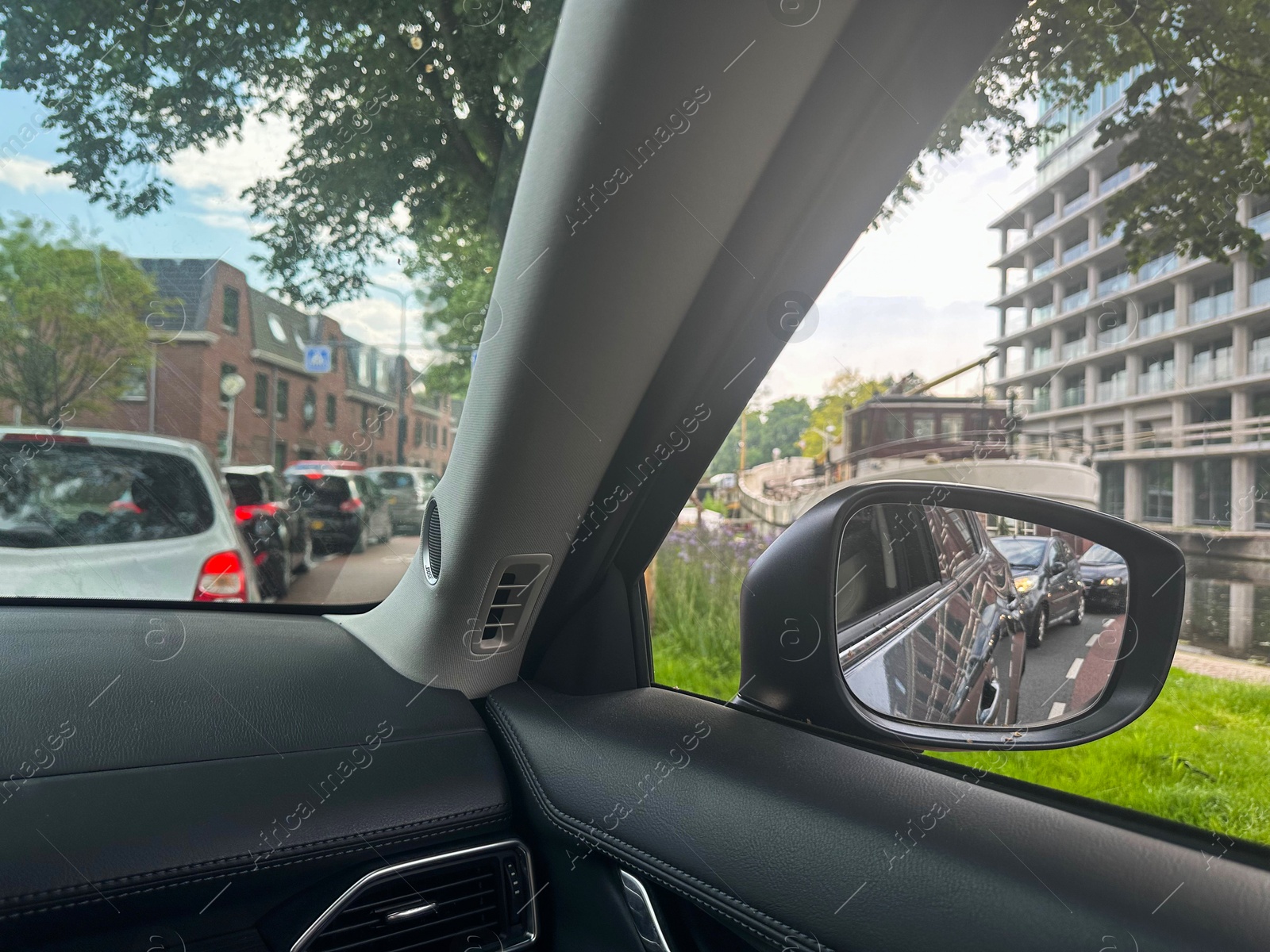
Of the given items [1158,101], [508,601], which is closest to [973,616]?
[1158,101]

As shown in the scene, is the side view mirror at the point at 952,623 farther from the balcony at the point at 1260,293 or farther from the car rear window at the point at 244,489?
the car rear window at the point at 244,489

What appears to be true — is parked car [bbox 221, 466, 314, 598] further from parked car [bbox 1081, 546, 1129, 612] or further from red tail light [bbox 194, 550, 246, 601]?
parked car [bbox 1081, 546, 1129, 612]

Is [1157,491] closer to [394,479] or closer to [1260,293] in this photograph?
[1260,293]

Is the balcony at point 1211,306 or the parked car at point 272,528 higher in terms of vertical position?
the balcony at point 1211,306

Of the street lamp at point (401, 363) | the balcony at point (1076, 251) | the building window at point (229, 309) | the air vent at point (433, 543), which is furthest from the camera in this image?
the street lamp at point (401, 363)

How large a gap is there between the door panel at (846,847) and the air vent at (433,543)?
46 cm

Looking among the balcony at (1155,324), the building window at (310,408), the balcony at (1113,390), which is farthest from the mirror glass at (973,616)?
the building window at (310,408)

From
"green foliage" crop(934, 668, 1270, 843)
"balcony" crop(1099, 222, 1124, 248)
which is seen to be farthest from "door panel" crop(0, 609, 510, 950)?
"balcony" crop(1099, 222, 1124, 248)

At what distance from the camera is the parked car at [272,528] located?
7.80 ft

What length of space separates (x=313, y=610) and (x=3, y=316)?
3.59 ft

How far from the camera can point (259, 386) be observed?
2.19m

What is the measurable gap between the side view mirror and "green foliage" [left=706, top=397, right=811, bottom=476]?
264 millimetres

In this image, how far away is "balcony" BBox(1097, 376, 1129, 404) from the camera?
1.21 metres

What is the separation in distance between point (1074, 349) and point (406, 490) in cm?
172
